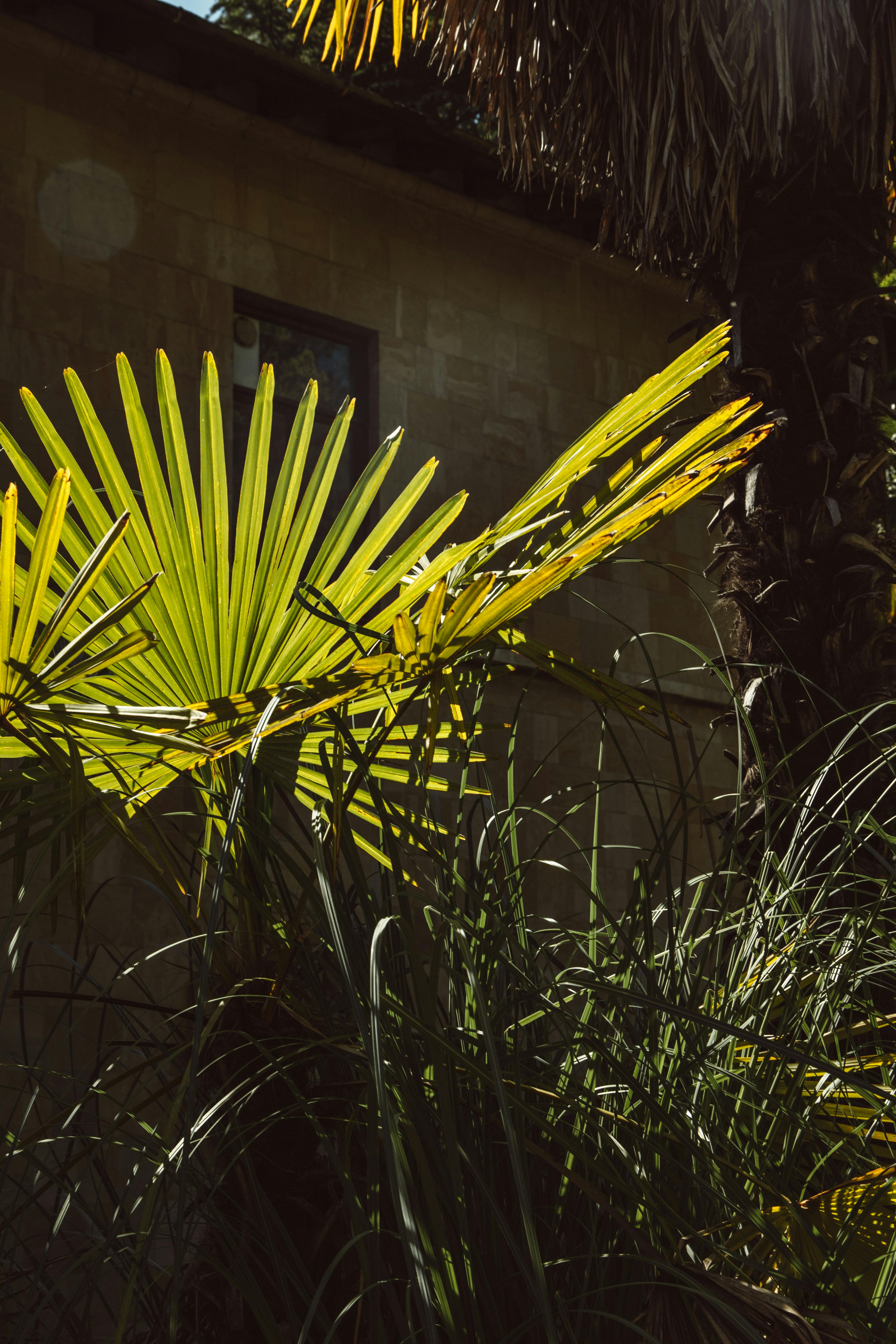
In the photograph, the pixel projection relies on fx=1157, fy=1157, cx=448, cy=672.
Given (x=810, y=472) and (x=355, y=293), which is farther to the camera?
(x=355, y=293)

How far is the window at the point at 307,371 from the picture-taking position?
6500 mm

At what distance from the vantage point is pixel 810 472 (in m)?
2.90

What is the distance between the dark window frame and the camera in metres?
6.56

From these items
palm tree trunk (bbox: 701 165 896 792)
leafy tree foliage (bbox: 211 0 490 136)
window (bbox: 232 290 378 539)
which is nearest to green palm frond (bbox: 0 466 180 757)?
palm tree trunk (bbox: 701 165 896 792)

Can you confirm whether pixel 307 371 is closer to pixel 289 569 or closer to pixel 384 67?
pixel 384 67

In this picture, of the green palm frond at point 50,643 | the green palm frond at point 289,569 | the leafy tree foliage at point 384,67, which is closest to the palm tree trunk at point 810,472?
the green palm frond at point 289,569

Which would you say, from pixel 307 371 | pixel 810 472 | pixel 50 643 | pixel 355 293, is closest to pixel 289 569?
pixel 50 643

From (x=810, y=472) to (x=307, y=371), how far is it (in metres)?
4.38

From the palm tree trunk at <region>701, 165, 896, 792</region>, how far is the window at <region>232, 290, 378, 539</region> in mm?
3683

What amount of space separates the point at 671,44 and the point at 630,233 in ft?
2.06

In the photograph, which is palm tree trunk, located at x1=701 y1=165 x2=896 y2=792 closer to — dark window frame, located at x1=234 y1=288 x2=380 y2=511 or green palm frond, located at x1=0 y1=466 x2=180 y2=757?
green palm frond, located at x1=0 y1=466 x2=180 y2=757

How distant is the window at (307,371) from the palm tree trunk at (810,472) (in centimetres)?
368

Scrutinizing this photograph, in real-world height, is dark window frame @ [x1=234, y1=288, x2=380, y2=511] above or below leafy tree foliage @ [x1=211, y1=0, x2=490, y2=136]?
below

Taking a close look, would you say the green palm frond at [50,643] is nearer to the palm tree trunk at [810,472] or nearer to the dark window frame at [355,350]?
the palm tree trunk at [810,472]
